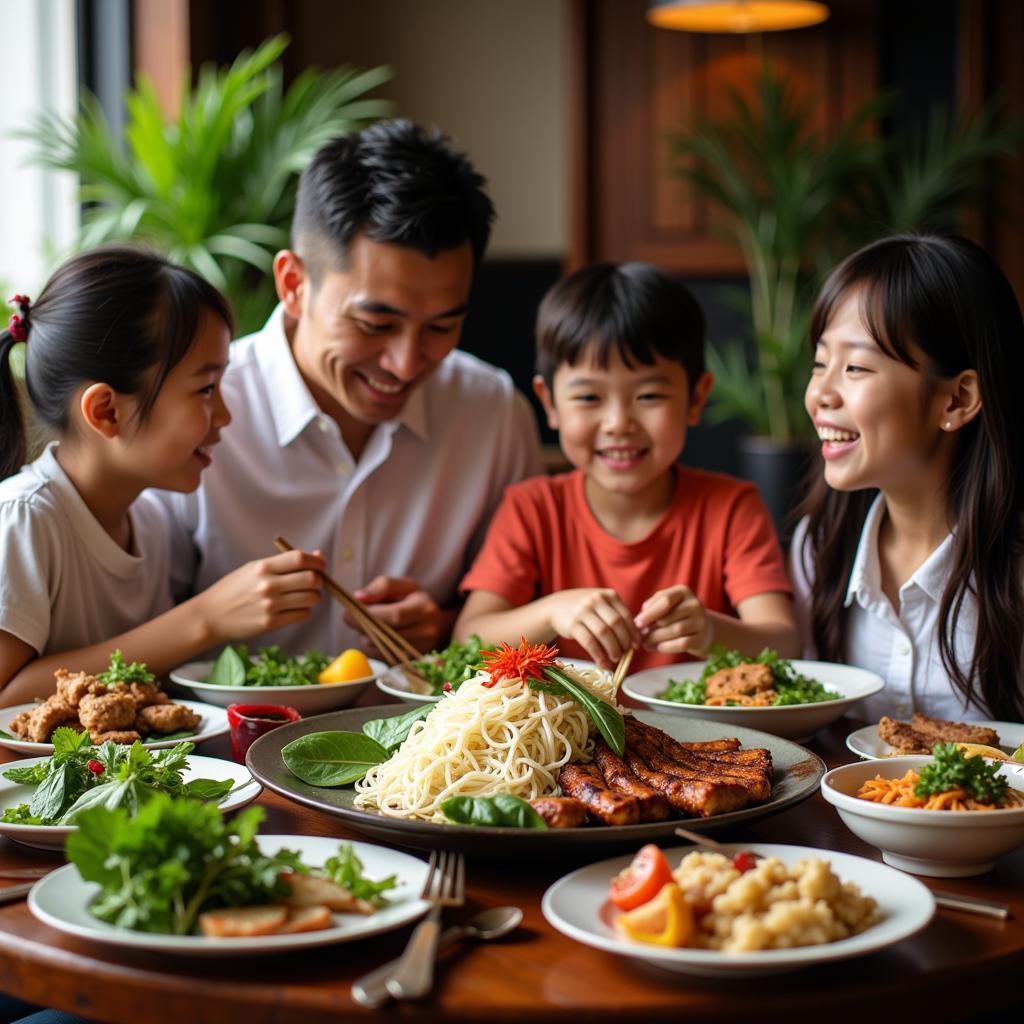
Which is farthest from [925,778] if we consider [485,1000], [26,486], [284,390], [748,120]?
[748,120]

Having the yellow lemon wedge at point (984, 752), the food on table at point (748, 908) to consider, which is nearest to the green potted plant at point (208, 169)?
the yellow lemon wedge at point (984, 752)

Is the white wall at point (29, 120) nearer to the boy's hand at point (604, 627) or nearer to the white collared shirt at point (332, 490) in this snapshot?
the white collared shirt at point (332, 490)

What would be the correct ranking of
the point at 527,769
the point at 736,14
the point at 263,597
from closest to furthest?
1. the point at 527,769
2. the point at 263,597
3. the point at 736,14

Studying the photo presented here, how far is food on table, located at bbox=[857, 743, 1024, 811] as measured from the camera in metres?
1.32

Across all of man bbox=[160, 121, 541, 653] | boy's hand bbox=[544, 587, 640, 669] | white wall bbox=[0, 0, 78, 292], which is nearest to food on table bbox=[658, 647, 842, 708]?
boy's hand bbox=[544, 587, 640, 669]

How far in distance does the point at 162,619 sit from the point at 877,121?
5.60 meters

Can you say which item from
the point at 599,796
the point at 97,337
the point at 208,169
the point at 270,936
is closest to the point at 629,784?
the point at 599,796

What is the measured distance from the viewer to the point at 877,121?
6629 millimetres

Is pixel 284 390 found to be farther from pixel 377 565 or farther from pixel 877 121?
pixel 877 121

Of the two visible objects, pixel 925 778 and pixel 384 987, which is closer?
pixel 384 987

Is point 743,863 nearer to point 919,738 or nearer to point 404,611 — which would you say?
point 919,738

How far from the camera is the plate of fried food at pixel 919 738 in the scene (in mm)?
1695

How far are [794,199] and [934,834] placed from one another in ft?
17.4

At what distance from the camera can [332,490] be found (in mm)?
2814
